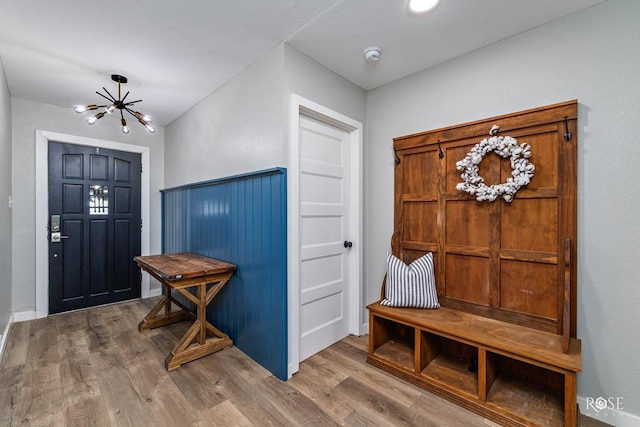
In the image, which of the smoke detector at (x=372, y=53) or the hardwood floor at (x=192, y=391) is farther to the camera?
the smoke detector at (x=372, y=53)

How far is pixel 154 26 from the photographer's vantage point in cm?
193

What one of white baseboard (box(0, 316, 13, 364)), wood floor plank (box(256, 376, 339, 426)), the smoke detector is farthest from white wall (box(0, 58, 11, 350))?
the smoke detector

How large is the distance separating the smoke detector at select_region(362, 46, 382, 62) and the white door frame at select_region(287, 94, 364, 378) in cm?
50

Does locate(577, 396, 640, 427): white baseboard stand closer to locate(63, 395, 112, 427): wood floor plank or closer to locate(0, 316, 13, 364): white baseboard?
locate(63, 395, 112, 427): wood floor plank

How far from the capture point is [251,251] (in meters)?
2.35

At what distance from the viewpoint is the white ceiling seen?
1.74 metres

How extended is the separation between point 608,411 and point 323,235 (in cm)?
208

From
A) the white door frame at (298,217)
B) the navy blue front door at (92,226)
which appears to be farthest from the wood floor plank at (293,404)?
the navy blue front door at (92,226)

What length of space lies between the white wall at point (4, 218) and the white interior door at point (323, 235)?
2561mm

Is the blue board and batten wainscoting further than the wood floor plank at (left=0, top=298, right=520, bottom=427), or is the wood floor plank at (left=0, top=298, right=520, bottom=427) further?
the blue board and batten wainscoting

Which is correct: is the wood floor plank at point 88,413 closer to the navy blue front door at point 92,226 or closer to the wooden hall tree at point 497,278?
the wooden hall tree at point 497,278

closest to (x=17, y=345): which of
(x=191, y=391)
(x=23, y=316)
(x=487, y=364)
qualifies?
(x=23, y=316)

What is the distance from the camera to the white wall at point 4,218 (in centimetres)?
243

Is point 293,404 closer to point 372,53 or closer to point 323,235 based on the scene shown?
point 323,235
